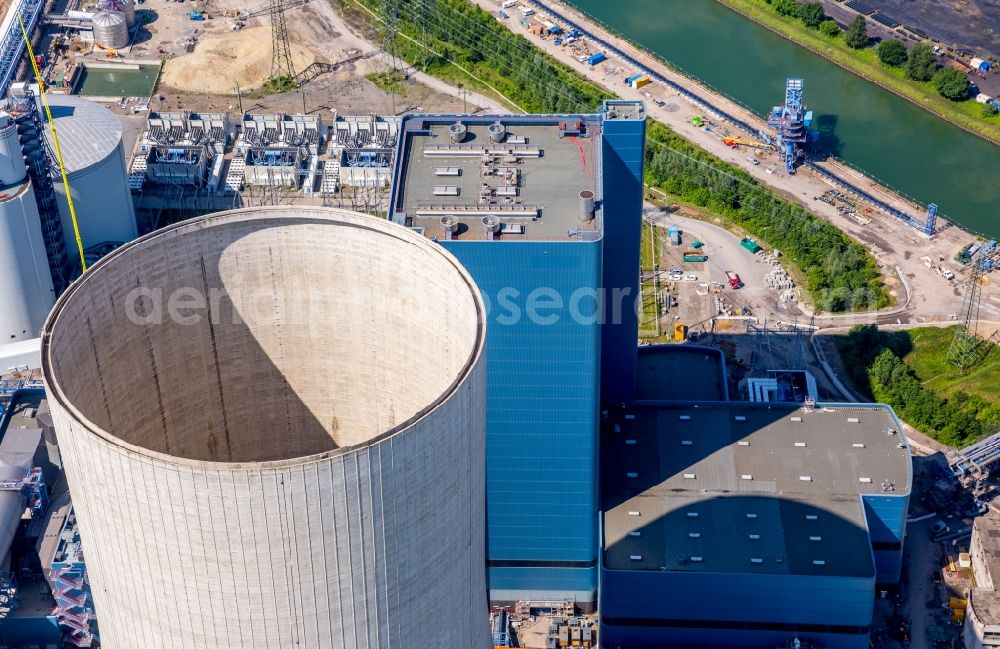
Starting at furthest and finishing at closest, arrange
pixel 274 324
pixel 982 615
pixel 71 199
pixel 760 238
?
1. pixel 760 238
2. pixel 71 199
3. pixel 982 615
4. pixel 274 324

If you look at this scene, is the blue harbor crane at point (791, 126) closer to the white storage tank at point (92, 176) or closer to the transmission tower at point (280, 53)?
the transmission tower at point (280, 53)

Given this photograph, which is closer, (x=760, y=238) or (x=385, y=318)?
(x=385, y=318)

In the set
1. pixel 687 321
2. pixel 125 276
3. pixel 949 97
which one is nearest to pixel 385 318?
pixel 125 276

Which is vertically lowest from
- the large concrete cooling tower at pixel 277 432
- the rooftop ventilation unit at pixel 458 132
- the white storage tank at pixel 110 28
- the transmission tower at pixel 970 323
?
the transmission tower at pixel 970 323

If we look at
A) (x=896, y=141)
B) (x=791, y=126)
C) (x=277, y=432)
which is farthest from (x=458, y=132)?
(x=896, y=141)

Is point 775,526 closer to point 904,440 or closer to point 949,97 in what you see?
point 904,440

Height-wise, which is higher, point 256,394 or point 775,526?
point 256,394

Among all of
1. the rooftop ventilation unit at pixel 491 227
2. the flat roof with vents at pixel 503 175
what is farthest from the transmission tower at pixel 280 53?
the rooftop ventilation unit at pixel 491 227
